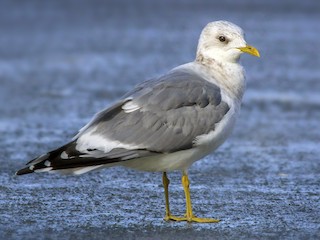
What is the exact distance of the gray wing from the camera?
541cm

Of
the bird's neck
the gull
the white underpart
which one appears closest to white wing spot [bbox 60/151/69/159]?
the gull

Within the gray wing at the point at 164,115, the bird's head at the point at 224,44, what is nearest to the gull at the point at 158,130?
the gray wing at the point at 164,115

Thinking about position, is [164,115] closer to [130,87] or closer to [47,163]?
[47,163]

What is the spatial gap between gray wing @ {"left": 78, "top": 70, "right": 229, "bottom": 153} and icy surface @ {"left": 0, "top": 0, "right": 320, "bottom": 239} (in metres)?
0.49

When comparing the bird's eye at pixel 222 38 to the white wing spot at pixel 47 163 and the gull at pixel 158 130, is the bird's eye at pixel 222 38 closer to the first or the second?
the gull at pixel 158 130

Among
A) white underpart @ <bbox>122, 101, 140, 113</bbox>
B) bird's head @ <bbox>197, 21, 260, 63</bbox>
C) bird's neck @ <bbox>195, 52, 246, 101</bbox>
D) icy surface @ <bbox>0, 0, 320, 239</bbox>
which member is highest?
bird's head @ <bbox>197, 21, 260, 63</bbox>

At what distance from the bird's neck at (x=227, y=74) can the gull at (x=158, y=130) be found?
0.22 ft

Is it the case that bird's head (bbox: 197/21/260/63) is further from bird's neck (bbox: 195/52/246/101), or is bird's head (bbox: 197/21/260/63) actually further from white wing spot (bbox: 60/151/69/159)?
white wing spot (bbox: 60/151/69/159)

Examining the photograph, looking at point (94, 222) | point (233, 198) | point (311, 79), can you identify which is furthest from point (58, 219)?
point (311, 79)

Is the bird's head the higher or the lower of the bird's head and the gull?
the higher

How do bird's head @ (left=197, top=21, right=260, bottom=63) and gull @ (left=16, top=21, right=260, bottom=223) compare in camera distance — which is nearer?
gull @ (left=16, top=21, right=260, bottom=223)

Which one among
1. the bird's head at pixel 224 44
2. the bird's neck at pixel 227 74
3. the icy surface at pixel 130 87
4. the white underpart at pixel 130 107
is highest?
the bird's head at pixel 224 44

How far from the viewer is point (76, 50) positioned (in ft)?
39.4

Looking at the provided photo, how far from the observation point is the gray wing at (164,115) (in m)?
5.41
